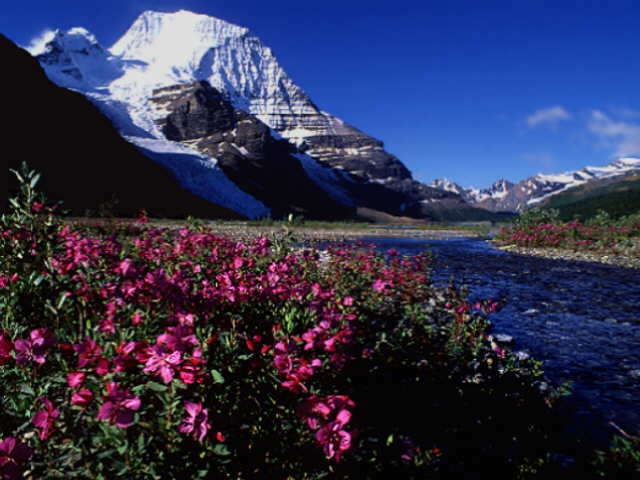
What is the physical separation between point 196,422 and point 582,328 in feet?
29.9

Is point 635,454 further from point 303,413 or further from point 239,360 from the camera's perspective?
point 239,360

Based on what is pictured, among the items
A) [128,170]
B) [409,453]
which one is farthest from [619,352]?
[128,170]

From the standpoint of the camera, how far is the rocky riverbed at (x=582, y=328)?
16.4 ft

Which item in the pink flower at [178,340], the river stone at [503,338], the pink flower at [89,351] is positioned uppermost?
the pink flower at [178,340]

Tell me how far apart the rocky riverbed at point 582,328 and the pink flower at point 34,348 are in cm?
511

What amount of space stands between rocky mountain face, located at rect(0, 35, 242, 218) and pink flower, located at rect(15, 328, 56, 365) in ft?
183

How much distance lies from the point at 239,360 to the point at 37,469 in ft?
4.60

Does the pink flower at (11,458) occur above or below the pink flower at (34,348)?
below

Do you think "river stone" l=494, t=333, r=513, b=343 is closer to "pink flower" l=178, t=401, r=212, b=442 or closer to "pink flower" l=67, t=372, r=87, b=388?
"pink flower" l=178, t=401, r=212, b=442

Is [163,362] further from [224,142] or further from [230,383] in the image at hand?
[224,142]

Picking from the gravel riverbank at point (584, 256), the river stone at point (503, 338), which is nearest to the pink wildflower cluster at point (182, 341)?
the river stone at point (503, 338)

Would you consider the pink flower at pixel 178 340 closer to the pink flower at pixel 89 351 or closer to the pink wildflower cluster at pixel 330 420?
the pink flower at pixel 89 351

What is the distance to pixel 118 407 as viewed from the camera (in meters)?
1.72

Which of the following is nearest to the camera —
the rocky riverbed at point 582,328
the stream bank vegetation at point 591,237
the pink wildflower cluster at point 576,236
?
the rocky riverbed at point 582,328
